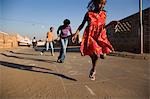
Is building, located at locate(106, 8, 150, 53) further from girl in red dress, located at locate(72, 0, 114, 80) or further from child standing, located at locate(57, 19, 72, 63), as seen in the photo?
girl in red dress, located at locate(72, 0, 114, 80)

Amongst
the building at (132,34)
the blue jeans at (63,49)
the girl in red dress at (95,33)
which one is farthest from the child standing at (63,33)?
→ the building at (132,34)

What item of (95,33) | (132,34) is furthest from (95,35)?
(132,34)

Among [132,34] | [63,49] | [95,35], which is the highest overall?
[132,34]

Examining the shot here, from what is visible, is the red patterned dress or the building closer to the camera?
the red patterned dress

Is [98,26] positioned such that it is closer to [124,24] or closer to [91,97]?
[91,97]

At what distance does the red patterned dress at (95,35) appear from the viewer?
18.1ft

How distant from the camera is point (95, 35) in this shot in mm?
5578

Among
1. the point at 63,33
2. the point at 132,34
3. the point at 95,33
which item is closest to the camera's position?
the point at 95,33

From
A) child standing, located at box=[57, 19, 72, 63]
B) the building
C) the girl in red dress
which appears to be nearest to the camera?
the girl in red dress

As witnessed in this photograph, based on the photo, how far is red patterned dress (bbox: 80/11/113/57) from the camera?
5520 mm

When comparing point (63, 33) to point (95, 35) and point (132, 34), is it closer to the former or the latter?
point (95, 35)

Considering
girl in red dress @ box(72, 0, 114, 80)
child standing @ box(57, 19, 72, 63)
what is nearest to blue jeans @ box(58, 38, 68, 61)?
child standing @ box(57, 19, 72, 63)

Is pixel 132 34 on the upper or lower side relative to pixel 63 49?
upper

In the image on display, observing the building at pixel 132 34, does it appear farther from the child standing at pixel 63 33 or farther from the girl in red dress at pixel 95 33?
the girl in red dress at pixel 95 33
